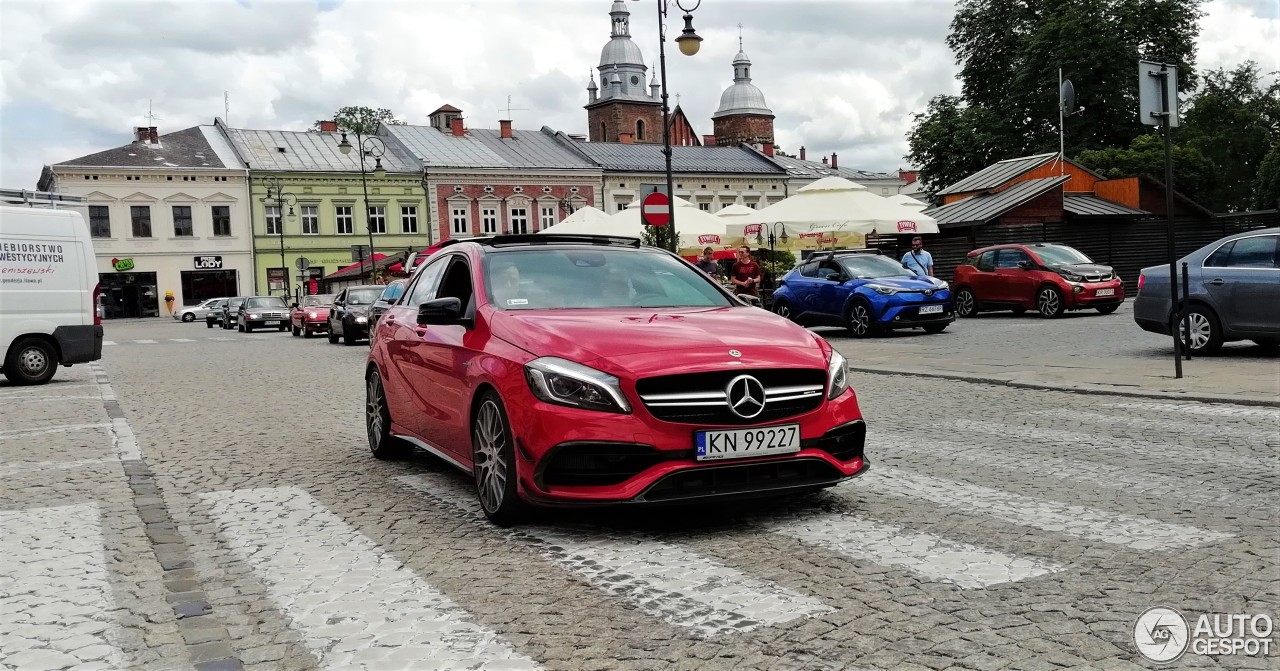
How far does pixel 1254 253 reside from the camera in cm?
1310

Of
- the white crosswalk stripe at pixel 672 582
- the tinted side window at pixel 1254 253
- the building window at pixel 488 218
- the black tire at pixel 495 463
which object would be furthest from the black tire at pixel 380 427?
the building window at pixel 488 218

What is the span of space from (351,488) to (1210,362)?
10026 mm

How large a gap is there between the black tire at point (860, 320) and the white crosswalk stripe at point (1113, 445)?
37.7 ft

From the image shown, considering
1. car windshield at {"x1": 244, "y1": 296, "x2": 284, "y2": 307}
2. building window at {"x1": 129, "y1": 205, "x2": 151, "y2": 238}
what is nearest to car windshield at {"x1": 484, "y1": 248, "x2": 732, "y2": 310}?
car windshield at {"x1": 244, "y1": 296, "x2": 284, "y2": 307}

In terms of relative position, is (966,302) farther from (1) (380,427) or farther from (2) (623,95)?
(2) (623,95)

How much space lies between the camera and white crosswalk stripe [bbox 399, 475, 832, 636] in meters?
4.13

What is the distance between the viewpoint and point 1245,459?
23.0 ft

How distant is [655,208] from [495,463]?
51.1 ft

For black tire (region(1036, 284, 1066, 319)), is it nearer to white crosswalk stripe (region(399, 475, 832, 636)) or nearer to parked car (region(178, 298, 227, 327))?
white crosswalk stripe (region(399, 475, 832, 636))

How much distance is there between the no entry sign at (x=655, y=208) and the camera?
68.4 feet

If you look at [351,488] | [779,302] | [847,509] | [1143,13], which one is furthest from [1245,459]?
[1143,13]

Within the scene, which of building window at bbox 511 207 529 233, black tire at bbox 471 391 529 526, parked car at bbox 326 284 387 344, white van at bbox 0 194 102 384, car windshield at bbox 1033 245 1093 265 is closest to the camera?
black tire at bbox 471 391 529 526

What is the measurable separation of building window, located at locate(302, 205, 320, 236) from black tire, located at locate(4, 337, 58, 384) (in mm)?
52688

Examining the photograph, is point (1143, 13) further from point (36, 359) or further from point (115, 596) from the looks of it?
point (115, 596)
